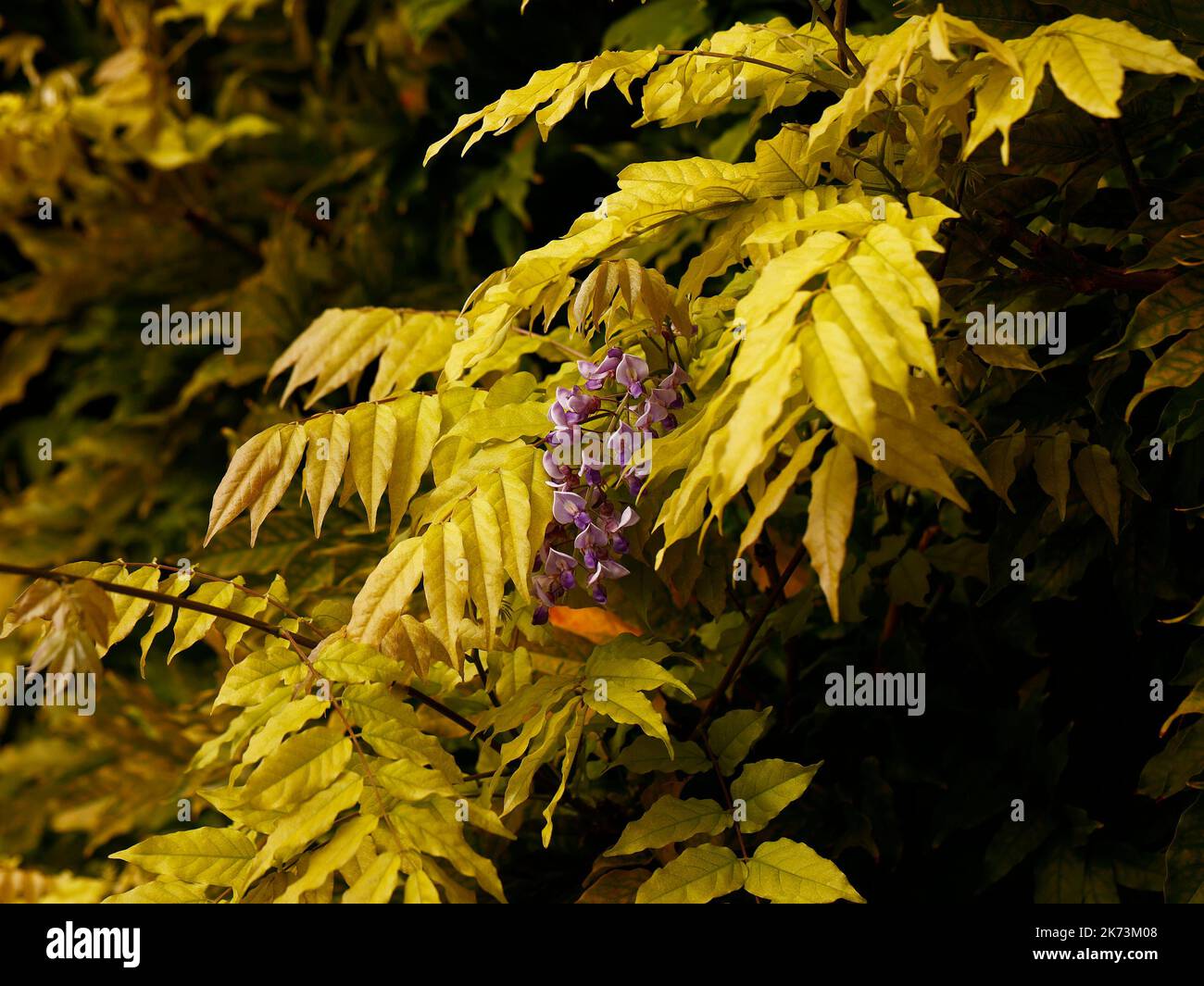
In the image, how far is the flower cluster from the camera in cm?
73

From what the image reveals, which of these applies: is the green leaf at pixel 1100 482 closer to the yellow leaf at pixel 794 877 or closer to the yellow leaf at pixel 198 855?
the yellow leaf at pixel 794 877

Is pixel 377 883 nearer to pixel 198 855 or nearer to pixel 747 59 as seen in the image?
pixel 198 855

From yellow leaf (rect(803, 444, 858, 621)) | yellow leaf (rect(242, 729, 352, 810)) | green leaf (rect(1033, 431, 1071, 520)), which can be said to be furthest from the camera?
green leaf (rect(1033, 431, 1071, 520))

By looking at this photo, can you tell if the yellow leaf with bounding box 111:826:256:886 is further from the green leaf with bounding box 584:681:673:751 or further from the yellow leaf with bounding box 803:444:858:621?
the yellow leaf with bounding box 803:444:858:621

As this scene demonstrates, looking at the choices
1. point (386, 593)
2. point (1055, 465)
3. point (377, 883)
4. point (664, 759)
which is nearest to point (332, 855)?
point (377, 883)

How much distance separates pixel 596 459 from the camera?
Answer: 73 cm

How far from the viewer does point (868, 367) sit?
1.77 feet

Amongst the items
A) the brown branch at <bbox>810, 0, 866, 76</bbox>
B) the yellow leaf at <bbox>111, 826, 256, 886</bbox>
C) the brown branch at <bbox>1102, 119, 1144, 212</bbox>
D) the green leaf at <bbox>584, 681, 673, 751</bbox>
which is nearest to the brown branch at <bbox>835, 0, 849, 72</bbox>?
the brown branch at <bbox>810, 0, 866, 76</bbox>

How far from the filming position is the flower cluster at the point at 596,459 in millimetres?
734

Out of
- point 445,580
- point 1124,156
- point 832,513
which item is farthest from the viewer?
point 1124,156

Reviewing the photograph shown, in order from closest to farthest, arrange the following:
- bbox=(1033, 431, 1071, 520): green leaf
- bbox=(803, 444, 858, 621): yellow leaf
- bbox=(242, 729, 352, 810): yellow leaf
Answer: bbox=(803, 444, 858, 621): yellow leaf → bbox=(242, 729, 352, 810): yellow leaf → bbox=(1033, 431, 1071, 520): green leaf

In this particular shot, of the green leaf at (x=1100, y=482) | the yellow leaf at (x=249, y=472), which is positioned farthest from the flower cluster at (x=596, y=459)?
the green leaf at (x=1100, y=482)
